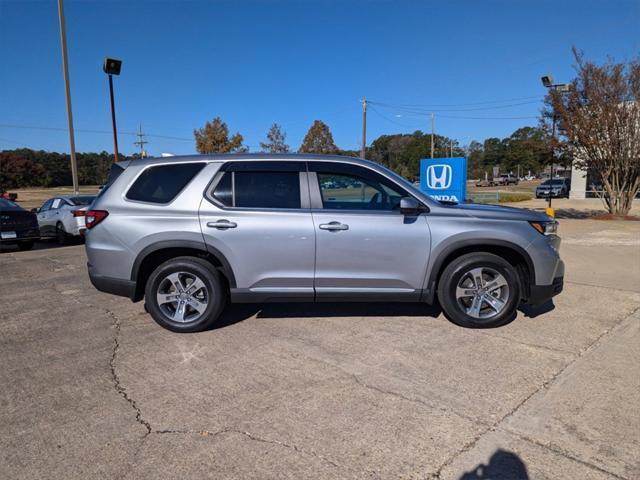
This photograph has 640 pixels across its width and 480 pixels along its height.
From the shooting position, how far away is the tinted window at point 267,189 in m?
4.40

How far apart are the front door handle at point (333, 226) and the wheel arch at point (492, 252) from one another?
1015mm

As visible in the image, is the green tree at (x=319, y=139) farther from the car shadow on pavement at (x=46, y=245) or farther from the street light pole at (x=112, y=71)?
the car shadow on pavement at (x=46, y=245)

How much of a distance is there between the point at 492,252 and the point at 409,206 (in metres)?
1.14

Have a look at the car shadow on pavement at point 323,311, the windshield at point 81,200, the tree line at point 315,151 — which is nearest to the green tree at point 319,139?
the tree line at point 315,151

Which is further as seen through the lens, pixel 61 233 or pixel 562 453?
pixel 61 233

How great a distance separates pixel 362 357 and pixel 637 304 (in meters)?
4.00

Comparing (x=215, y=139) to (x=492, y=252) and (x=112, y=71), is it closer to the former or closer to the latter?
(x=112, y=71)

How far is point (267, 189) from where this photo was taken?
4.43m

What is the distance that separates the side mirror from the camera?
4.21 meters

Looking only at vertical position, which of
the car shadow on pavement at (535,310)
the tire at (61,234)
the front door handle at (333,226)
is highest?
the front door handle at (333,226)

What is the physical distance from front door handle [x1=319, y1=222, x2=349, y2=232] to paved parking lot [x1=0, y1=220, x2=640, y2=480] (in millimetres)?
1115

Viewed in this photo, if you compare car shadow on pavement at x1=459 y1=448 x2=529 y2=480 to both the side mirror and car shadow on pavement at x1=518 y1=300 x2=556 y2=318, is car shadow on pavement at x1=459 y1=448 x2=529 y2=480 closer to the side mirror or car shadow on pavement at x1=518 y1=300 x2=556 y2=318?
the side mirror

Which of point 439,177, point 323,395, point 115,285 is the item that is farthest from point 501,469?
point 439,177

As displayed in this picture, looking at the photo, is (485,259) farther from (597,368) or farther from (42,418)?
(42,418)
